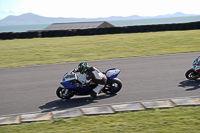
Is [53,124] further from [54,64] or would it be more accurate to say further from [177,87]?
[54,64]

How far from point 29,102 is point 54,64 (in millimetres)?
6859

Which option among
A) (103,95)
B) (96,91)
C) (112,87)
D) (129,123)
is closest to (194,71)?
(112,87)

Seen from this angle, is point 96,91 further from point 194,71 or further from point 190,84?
point 194,71

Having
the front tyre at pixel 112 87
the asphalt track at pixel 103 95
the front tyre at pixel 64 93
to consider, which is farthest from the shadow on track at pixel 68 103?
the front tyre at pixel 112 87

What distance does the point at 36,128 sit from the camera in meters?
6.00

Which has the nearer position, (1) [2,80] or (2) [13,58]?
(1) [2,80]

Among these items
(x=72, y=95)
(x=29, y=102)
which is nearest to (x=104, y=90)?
(x=72, y=95)

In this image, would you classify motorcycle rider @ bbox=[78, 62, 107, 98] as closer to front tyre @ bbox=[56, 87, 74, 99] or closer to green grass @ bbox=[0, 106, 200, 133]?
front tyre @ bbox=[56, 87, 74, 99]

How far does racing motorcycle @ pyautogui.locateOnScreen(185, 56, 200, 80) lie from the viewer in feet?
31.2

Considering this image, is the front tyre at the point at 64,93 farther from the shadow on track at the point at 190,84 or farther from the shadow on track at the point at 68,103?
the shadow on track at the point at 190,84

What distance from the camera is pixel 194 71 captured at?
9711mm

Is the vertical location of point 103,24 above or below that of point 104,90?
above

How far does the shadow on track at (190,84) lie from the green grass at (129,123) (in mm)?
2225

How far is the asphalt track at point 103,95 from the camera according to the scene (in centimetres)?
816
